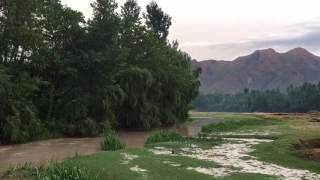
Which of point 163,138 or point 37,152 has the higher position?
point 163,138

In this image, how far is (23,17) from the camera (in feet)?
153

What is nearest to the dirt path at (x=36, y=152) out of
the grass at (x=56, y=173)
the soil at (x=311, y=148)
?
the grass at (x=56, y=173)

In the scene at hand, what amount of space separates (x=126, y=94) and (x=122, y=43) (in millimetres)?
8608

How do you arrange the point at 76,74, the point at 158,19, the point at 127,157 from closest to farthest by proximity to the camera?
the point at 127,157
the point at 76,74
the point at 158,19

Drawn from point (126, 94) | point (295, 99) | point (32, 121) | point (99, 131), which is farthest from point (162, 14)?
point (295, 99)

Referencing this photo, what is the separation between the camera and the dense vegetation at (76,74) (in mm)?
45156

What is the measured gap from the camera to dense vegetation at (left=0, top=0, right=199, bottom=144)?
45156 millimetres

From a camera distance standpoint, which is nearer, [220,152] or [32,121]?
[220,152]

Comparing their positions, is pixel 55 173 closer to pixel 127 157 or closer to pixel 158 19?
pixel 127 157

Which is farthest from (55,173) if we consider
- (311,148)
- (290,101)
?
(290,101)

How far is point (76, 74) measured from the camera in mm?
53031

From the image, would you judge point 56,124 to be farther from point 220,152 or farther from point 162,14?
point 162,14

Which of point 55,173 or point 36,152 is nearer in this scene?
point 55,173

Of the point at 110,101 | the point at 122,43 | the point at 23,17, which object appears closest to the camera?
the point at 23,17
